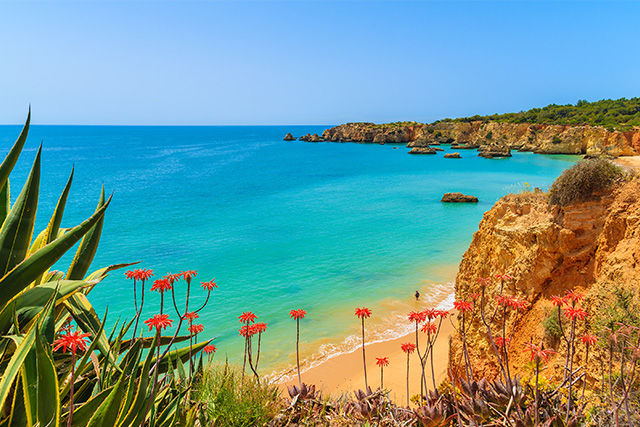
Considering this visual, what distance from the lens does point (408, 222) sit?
27.0 metres

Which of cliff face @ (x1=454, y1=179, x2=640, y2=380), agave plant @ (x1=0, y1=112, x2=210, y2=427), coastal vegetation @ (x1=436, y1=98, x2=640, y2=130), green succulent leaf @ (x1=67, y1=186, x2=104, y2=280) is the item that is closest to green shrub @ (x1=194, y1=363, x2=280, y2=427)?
agave plant @ (x1=0, y1=112, x2=210, y2=427)

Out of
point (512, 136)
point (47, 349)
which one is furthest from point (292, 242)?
point (512, 136)

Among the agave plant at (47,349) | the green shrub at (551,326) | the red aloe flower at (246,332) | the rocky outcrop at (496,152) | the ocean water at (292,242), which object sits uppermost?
the rocky outcrop at (496,152)

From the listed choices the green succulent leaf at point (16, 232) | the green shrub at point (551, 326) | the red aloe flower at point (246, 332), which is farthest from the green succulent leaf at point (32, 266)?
the green shrub at point (551, 326)

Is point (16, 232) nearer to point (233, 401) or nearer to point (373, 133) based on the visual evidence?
point (233, 401)

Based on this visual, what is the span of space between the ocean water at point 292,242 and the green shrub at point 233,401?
7.08 m

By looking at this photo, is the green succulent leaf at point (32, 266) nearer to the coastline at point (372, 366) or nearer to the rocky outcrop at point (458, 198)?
the coastline at point (372, 366)

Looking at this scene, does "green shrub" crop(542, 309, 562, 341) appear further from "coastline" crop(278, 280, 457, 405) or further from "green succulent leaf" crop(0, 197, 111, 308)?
"green succulent leaf" crop(0, 197, 111, 308)

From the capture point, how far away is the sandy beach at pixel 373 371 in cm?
925

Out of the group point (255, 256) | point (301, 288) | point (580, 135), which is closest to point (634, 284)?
point (301, 288)

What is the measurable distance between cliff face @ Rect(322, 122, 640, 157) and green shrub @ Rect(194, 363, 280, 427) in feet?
207

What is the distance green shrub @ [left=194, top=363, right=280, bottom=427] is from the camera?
3.40 meters

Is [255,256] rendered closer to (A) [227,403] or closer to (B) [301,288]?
(B) [301,288]

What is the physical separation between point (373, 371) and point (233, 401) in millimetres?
7516
